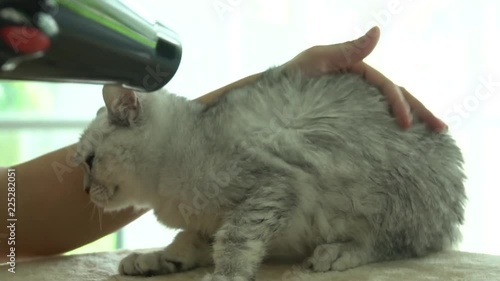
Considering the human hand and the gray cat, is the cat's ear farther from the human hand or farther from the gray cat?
the human hand

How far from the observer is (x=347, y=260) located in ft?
3.55

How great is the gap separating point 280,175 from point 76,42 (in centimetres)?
66

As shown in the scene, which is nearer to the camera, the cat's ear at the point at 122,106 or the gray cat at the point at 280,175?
the gray cat at the point at 280,175

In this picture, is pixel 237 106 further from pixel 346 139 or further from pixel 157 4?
pixel 157 4

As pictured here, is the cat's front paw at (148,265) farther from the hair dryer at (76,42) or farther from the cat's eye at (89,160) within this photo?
the hair dryer at (76,42)

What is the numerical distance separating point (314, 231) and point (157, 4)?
1.34 metres

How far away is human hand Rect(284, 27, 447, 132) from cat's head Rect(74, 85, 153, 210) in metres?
0.35

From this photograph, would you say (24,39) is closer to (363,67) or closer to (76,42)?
(76,42)

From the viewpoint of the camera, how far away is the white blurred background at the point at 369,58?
6.86 ft

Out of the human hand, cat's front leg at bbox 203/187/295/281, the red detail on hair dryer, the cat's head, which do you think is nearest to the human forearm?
the cat's head

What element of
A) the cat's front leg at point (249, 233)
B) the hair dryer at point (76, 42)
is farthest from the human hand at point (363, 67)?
the hair dryer at point (76, 42)

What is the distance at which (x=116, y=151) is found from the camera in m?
1.17

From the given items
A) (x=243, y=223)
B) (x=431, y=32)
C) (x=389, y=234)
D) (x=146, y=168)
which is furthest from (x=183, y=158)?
(x=431, y=32)

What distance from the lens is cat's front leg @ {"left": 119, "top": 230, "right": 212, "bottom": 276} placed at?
110 cm
